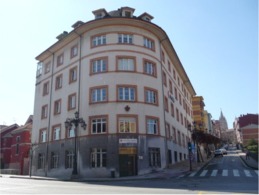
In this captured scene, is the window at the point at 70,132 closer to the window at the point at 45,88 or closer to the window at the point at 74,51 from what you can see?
the window at the point at 45,88

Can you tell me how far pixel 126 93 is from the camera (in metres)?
27.3

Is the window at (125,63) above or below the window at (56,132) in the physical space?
above

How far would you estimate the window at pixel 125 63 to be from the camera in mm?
28195

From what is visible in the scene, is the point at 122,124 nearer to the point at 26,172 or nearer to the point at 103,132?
the point at 103,132

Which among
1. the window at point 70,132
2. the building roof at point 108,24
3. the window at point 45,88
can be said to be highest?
the building roof at point 108,24

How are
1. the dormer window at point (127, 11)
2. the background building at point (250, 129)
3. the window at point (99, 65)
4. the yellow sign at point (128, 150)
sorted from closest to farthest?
the yellow sign at point (128, 150), the window at point (99, 65), the dormer window at point (127, 11), the background building at point (250, 129)

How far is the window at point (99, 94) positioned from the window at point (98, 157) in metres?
5.15

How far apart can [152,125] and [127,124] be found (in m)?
3.05

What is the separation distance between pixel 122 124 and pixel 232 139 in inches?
6792

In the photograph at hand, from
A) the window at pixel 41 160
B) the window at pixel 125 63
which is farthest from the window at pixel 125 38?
the window at pixel 41 160

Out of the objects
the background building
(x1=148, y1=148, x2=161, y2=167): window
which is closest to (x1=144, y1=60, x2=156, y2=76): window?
(x1=148, y1=148, x2=161, y2=167): window

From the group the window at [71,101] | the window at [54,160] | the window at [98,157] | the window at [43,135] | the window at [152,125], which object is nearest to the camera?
the window at [98,157]

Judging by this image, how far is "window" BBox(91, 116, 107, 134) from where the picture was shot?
86.7ft

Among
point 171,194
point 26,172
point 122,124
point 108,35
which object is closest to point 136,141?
point 122,124
